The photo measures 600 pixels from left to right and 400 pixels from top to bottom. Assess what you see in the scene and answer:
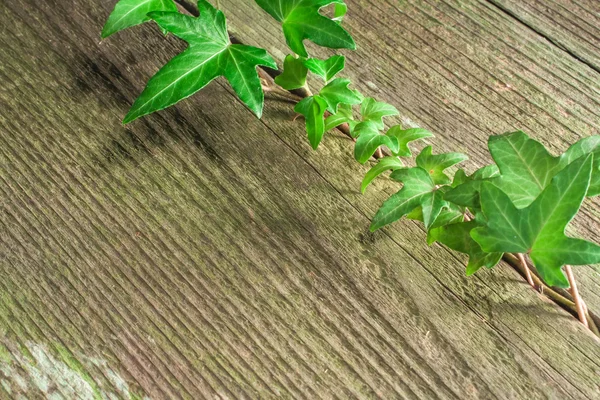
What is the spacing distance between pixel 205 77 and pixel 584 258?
57cm

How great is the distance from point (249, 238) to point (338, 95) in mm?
265

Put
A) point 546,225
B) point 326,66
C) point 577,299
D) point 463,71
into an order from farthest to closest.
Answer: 1. point 463,71
2. point 326,66
3. point 577,299
4. point 546,225

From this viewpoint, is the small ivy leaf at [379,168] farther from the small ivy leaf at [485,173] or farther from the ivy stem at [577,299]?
the ivy stem at [577,299]

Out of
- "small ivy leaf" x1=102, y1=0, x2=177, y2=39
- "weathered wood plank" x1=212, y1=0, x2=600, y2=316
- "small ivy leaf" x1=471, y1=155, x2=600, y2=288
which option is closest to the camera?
"small ivy leaf" x1=471, y1=155, x2=600, y2=288

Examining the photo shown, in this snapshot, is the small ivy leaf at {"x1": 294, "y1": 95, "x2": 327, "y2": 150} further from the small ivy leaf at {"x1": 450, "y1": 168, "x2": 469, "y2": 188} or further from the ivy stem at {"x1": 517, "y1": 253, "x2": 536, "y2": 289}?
the ivy stem at {"x1": 517, "y1": 253, "x2": 536, "y2": 289}

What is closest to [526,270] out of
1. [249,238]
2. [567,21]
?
[249,238]

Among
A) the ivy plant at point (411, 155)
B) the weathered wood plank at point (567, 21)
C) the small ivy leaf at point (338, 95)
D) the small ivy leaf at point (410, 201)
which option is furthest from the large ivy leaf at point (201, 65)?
the weathered wood plank at point (567, 21)

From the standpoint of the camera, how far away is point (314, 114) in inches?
40.3

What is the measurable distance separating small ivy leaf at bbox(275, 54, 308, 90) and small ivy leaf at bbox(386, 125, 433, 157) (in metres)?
0.17

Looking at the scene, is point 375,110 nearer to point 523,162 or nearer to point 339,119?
point 339,119

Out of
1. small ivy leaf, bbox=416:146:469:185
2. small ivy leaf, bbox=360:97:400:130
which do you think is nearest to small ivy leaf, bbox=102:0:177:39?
small ivy leaf, bbox=360:97:400:130

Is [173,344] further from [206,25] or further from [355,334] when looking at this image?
[206,25]

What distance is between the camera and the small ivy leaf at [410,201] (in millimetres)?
939

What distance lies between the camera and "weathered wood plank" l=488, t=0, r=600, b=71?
121 cm
